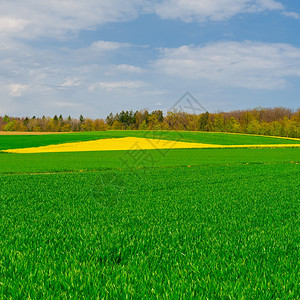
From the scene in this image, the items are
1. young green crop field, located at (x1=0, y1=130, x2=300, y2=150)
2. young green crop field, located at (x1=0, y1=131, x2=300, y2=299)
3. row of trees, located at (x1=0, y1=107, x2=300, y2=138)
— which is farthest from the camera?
row of trees, located at (x1=0, y1=107, x2=300, y2=138)

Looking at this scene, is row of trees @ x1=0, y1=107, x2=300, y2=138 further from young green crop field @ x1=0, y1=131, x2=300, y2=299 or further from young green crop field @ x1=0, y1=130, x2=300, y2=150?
young green crop field @ x1=0, y1=131, x2=300, y2=299

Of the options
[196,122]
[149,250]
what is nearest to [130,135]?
[196,122]

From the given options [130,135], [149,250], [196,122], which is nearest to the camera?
[149,250]

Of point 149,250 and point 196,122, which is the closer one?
point 149,250

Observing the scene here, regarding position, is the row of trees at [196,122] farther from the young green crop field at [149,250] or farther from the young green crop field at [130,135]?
the young green crop field at [149,250]

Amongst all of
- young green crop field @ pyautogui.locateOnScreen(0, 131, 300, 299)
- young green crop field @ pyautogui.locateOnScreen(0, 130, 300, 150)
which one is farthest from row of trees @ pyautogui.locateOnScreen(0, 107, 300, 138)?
young green crop field @ pyautogui.locateOnScreen(0, 131, 300, 299)

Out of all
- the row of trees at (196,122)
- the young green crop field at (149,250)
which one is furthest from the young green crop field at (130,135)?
the young green crop field at (149,250)

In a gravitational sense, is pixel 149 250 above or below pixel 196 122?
below

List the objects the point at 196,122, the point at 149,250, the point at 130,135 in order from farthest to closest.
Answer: the point at 196,122 → the point at 130,135 → the point at 149,250

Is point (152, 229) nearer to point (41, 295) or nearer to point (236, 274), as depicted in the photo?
point (236, 274)

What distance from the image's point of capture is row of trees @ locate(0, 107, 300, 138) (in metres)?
93.7

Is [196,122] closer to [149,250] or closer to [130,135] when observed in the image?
[130,135]

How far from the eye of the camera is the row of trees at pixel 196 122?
307 feet

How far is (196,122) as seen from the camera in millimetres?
103188
